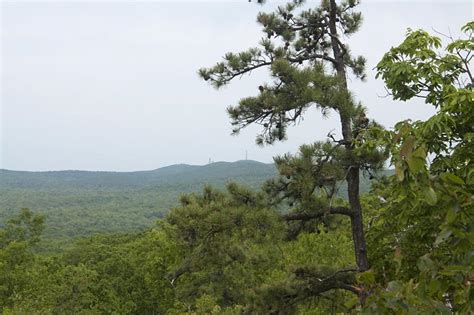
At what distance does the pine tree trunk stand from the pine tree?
0.05 ft

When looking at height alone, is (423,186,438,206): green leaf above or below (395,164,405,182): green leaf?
below

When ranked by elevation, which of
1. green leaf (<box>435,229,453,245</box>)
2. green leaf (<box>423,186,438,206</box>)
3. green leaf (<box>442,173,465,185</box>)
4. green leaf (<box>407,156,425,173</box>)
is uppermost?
green leaf (<box>407,156,425,173</box>)

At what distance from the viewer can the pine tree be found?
667cm

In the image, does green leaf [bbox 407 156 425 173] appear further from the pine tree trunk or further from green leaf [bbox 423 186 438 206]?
the pine tree trunk

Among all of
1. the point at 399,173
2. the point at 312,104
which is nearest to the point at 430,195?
the point at 399,173

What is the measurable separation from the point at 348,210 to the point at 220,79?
3.25 metres

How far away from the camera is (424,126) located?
5121mm

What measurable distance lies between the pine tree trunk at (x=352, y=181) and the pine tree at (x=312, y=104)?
0.05ft

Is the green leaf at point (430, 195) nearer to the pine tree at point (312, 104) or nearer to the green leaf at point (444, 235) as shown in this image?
the green leaf at point (444, 235)

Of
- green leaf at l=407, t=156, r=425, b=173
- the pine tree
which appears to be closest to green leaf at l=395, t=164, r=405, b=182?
green leaf at l=407, t=156, r=425, b=173

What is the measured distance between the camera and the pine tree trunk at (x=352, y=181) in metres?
7.44

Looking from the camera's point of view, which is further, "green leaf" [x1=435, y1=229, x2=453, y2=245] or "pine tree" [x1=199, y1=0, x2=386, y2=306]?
"pine tree" [x1=199, y1=0, x2=386, y2=306]

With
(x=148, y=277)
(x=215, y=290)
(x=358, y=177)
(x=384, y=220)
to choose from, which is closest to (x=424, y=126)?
(x=384, y=220)

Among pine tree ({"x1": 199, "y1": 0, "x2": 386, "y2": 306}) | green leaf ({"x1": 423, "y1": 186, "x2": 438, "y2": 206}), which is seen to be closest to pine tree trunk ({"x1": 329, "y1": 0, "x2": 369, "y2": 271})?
pine tree ({"x1": 199, "y1": 0, "x2": 386, "y2": 306})
